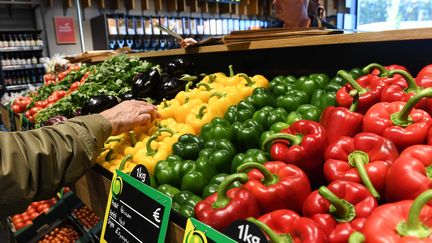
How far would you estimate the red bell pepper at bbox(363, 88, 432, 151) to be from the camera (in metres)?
0.82

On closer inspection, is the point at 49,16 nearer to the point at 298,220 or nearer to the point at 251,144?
the point at 251,144

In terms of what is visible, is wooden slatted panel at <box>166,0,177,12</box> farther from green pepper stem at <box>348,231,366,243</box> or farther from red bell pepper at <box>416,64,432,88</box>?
green pepper stem at <box>348,231,366,243</box>

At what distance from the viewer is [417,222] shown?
1.80 ft

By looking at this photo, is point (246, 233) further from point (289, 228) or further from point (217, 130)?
point (217, 130)

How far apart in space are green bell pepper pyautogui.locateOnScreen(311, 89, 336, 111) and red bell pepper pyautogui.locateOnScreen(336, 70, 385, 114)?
0.14m

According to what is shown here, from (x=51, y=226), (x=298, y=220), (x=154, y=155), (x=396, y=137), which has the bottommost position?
(x=51, y=226)

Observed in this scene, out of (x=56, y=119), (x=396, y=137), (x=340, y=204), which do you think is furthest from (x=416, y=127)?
(x=56, y=119)

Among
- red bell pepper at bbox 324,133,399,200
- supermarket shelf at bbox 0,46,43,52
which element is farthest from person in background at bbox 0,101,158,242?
supermarket shelf at bbox 0,46,43,52

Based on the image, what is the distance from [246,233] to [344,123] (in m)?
0.54

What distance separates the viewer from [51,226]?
225cm

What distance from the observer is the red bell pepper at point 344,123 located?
39.6 inches

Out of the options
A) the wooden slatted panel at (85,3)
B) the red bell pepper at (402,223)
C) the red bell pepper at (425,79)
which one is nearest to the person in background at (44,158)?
the red bell pepper at (402,223)

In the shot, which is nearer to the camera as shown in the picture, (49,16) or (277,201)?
(277,201)

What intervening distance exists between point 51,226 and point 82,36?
22.0 ft
